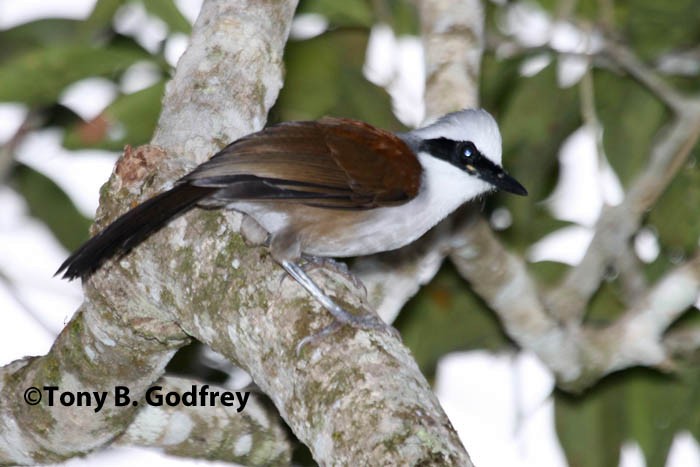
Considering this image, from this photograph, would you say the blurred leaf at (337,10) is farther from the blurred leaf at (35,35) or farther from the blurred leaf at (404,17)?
the blurred leaf at (35,35)

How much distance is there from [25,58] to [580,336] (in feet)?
7.92

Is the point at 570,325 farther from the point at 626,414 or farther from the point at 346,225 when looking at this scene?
the point at 346,225

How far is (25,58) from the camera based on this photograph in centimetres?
433

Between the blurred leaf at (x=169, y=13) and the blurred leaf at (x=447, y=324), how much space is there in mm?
1603

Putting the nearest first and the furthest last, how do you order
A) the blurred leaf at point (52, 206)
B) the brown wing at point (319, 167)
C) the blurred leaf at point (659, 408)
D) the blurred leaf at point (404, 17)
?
the brown wing at point (319, 167) → the blurred leaf at point (659, 408) → the blurred leaf at point (52, 206) → the blurred leaf at point (404, 17)

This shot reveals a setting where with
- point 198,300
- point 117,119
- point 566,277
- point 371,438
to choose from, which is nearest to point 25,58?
point 117,119

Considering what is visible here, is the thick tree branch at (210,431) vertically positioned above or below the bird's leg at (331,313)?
below

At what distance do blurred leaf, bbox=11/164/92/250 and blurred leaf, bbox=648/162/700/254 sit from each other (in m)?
2.56

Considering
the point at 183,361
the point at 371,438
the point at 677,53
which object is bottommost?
the point at 183,361

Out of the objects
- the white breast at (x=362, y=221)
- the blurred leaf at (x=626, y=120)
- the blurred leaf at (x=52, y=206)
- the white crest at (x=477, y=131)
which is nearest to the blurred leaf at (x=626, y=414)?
the blurred leaf at (x=626, y=120)

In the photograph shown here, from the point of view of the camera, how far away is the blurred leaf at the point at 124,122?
447 cm

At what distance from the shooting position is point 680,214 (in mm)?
4852

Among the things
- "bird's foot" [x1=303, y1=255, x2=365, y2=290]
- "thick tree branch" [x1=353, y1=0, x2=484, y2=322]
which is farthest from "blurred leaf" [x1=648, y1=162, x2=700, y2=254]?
"bird's foot" [x1=303, y1=255, x2=365, y2=290]

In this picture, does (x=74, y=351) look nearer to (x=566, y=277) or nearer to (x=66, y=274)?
(x=66, y=274)
